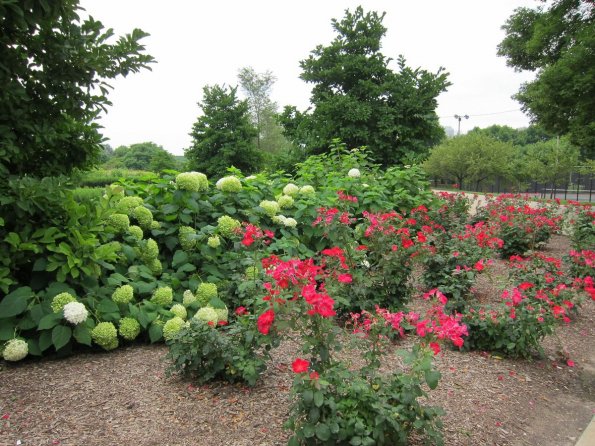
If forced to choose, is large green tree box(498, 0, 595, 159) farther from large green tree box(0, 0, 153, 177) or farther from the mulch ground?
large green tree box(0, 0, 153, 177)

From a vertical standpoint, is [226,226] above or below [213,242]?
above

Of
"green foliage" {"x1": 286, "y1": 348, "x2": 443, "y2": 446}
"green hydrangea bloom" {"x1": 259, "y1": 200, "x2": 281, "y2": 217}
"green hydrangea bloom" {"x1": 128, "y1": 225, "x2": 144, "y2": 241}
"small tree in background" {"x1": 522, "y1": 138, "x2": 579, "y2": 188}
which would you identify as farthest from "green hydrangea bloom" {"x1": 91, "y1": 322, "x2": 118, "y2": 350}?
"small tree in background" {"x1": 522, "y1": 138, "x2": 579, "y2": 188}

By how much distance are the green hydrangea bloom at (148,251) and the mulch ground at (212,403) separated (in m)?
0.72

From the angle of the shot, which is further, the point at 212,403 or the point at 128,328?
the point at 128,328

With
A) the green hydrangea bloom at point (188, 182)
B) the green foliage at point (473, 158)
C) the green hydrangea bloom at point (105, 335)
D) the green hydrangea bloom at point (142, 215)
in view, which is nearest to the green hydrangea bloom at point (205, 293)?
the green hydrangea bloom at point (105, 335)

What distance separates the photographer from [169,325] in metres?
2.87

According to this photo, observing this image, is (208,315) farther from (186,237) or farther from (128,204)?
(128,204)

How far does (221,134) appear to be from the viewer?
14.4 metres

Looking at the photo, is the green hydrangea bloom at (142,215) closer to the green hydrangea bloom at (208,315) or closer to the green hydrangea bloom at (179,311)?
Answer: the green hydrangea bloom at (179,311)

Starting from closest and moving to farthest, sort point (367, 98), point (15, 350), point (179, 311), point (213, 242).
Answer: point (15, 350) < point (179, 311) < point (213, 242) < point (367, 98)

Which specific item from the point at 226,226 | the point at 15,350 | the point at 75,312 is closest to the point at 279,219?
the point at 226,226

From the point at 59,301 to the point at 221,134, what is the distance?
12.3 m

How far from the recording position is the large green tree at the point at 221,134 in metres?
14.3

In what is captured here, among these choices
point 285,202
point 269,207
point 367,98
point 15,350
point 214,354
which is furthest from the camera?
point 367,98
